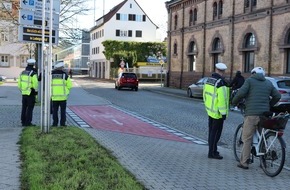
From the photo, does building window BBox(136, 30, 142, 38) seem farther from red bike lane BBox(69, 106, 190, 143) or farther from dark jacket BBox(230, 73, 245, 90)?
red bike lane BBox(69, 106, 190, 143)

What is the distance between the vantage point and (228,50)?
31.8 meters

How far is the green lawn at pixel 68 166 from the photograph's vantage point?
541 centimetres

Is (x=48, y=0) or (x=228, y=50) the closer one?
(x=48, y=0)

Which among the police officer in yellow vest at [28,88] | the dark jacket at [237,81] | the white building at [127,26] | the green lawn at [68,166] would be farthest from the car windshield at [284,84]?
the white building at [127,26]

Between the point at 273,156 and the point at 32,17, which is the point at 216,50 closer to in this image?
the point at 32,17

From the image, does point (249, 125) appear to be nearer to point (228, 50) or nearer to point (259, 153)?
point (259, 153)

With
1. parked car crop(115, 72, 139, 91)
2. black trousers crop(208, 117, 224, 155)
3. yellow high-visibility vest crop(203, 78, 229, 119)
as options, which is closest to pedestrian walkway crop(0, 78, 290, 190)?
black trousers crop(208, 117, 224, 155)

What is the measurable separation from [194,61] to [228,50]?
23.7ft

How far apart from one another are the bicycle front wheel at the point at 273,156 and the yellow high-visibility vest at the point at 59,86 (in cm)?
585

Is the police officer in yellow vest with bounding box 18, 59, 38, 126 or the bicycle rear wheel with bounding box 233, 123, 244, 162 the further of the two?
the police officer in yellow vest with bounding box 18, 59, 38, 126

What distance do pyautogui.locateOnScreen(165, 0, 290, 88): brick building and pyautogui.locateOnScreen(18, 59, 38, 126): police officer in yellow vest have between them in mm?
17891

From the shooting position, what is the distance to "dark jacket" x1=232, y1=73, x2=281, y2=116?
23.0 ft

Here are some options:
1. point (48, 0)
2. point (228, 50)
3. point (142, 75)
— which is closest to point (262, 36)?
point (228, 50)

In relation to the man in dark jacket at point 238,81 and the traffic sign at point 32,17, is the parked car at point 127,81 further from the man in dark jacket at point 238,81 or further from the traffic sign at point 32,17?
the traffic sign at point 32,17
